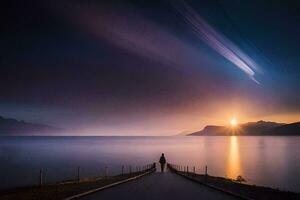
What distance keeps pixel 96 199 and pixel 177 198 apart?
4.13 m

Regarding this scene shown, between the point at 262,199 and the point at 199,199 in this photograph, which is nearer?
the point at 199,199

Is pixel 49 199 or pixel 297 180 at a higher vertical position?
pixel 49 199

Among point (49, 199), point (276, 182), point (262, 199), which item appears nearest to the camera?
point (49, 199)

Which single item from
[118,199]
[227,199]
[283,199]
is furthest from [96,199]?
[283,199]

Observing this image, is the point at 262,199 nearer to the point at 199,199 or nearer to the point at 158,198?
the point at 199,199

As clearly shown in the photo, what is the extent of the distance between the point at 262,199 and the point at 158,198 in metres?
5.87

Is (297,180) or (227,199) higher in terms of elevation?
(227,199)

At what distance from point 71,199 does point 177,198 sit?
537cm

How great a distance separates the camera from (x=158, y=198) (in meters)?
18.6

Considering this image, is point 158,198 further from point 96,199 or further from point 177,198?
point 96,199

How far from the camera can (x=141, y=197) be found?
62.4ft

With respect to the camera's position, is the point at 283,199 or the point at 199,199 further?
the point at 283,199

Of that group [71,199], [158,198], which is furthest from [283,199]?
[71,199]

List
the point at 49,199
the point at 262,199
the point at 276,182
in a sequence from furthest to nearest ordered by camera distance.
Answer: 1. the point at 276,182
2. the point at 262,199
3. the point at 49,199
